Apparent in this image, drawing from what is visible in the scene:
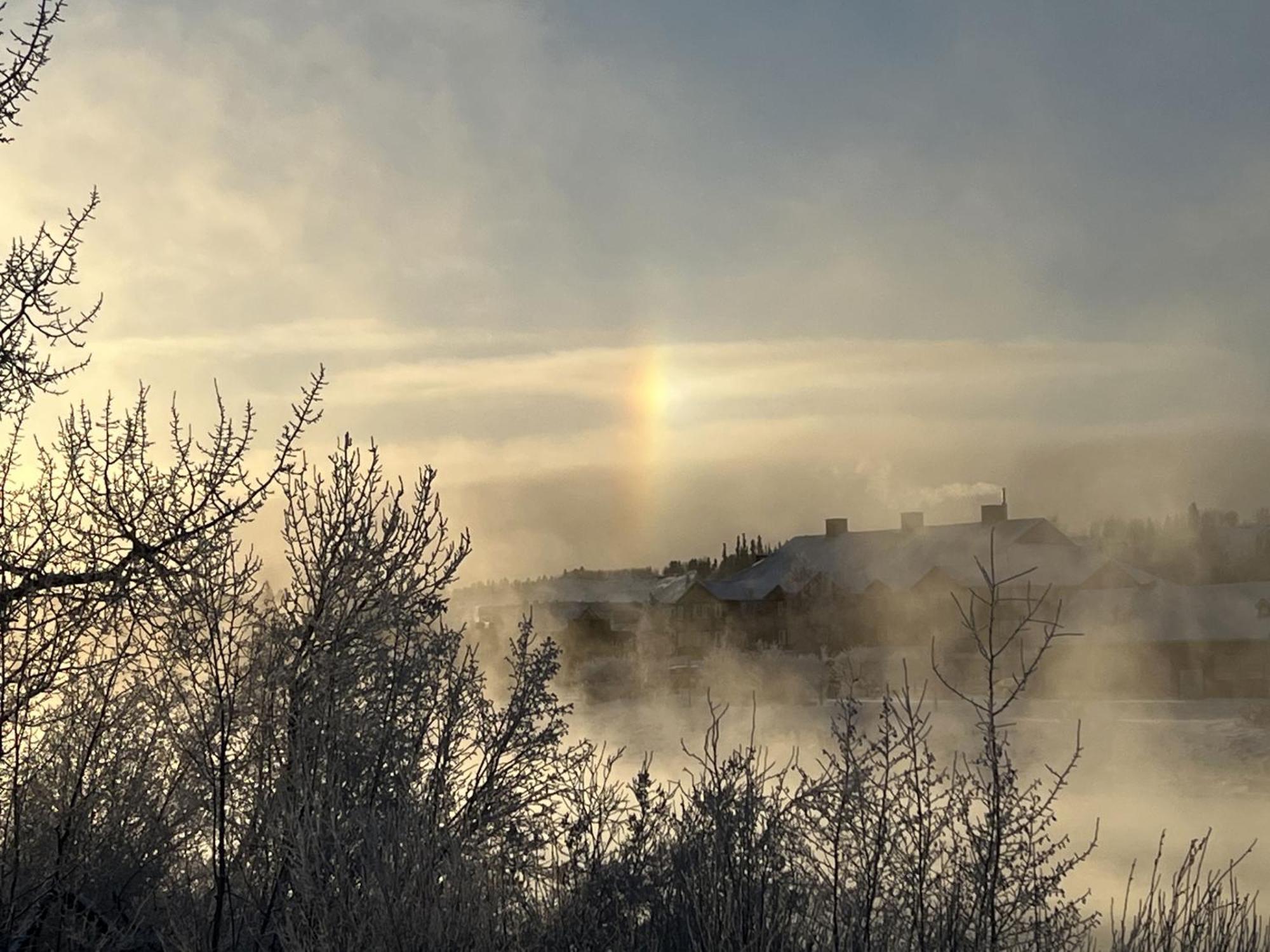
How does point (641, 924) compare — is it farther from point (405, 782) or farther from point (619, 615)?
point (619, 615)

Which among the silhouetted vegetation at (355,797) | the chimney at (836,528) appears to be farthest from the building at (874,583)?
the silhouetted vegetation at (355,797)

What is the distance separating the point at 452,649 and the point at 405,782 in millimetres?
1425

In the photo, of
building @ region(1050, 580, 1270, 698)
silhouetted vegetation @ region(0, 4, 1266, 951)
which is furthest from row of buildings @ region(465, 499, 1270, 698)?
silhouetted vegetation @ region(0, 4, 1266, 951)

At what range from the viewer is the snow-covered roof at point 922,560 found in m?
75.6

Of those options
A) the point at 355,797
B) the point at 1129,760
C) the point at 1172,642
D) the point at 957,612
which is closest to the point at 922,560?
the point at 957,612

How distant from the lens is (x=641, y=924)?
10492mm

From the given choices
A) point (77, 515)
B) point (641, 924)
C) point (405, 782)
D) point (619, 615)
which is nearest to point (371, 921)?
point (405, 782)

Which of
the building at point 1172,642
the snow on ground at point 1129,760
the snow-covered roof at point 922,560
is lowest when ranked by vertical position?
the snow on ground at point 1129,760

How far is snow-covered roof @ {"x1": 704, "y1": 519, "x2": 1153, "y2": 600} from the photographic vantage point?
75625mm

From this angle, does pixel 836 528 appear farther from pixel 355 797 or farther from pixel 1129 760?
pixel 355 797

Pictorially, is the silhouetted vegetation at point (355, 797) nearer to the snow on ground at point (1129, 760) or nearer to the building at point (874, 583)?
the snow on ground at point (1129, 760)

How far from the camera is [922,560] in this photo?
81062mm

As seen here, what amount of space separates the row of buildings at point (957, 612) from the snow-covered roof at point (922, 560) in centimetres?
11

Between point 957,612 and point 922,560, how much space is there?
10.1 metres
